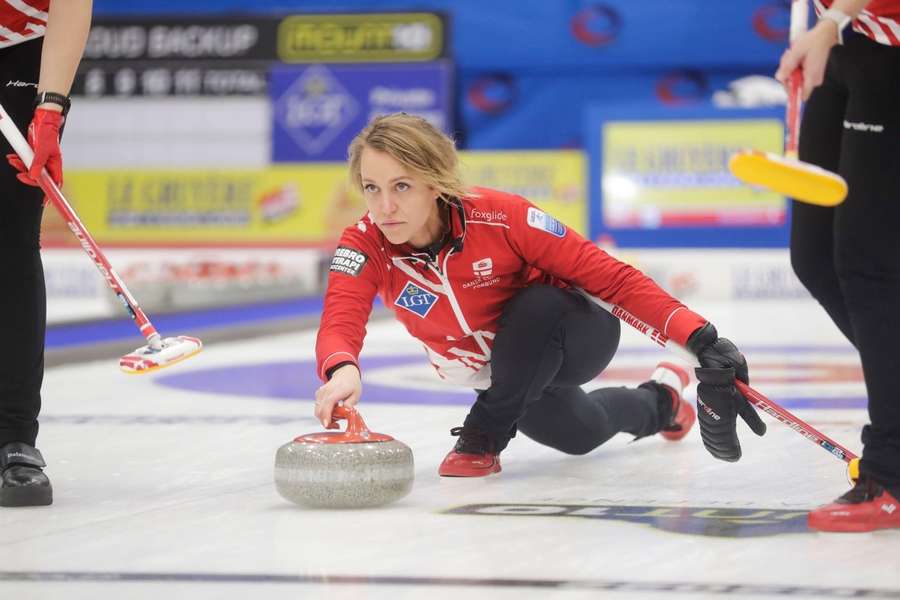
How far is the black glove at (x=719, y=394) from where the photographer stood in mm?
2115

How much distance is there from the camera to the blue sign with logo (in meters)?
10.6

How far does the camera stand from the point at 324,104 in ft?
34.9

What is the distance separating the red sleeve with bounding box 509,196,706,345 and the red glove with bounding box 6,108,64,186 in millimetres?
755

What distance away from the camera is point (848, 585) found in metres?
1.57

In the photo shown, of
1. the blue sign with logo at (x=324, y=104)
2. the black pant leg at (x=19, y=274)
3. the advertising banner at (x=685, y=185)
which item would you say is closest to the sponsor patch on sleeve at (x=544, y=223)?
the black pant leg at (x=19, y=274)

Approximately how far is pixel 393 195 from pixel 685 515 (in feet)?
2.21

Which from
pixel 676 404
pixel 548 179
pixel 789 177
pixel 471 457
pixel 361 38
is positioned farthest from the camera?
pixel 361 38

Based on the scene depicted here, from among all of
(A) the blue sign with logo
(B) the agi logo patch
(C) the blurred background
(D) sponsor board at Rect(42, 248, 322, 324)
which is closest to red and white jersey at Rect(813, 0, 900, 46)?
(B) the agi logo patch

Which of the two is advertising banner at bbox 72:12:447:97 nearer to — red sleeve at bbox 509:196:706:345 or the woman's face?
red sleeve at bbox 509:196:706:345

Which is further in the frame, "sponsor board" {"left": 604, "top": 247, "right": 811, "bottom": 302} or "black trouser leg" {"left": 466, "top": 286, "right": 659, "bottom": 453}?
"sponsor board" {"left": 604, "top": 247, "right": 811, "bottom": 302}

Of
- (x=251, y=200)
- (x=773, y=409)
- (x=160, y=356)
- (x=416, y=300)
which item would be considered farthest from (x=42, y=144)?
(x=251, y=200)

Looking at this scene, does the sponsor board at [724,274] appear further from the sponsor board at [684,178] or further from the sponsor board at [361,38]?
the sponsor board at [361,38]

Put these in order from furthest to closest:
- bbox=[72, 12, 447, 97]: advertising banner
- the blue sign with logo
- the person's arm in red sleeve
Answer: bbox=[72, 12, 447, 97]: advertising banner → the blue sign with logo → the person's arm in red sleeve

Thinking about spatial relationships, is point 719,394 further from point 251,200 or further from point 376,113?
point 251,200
